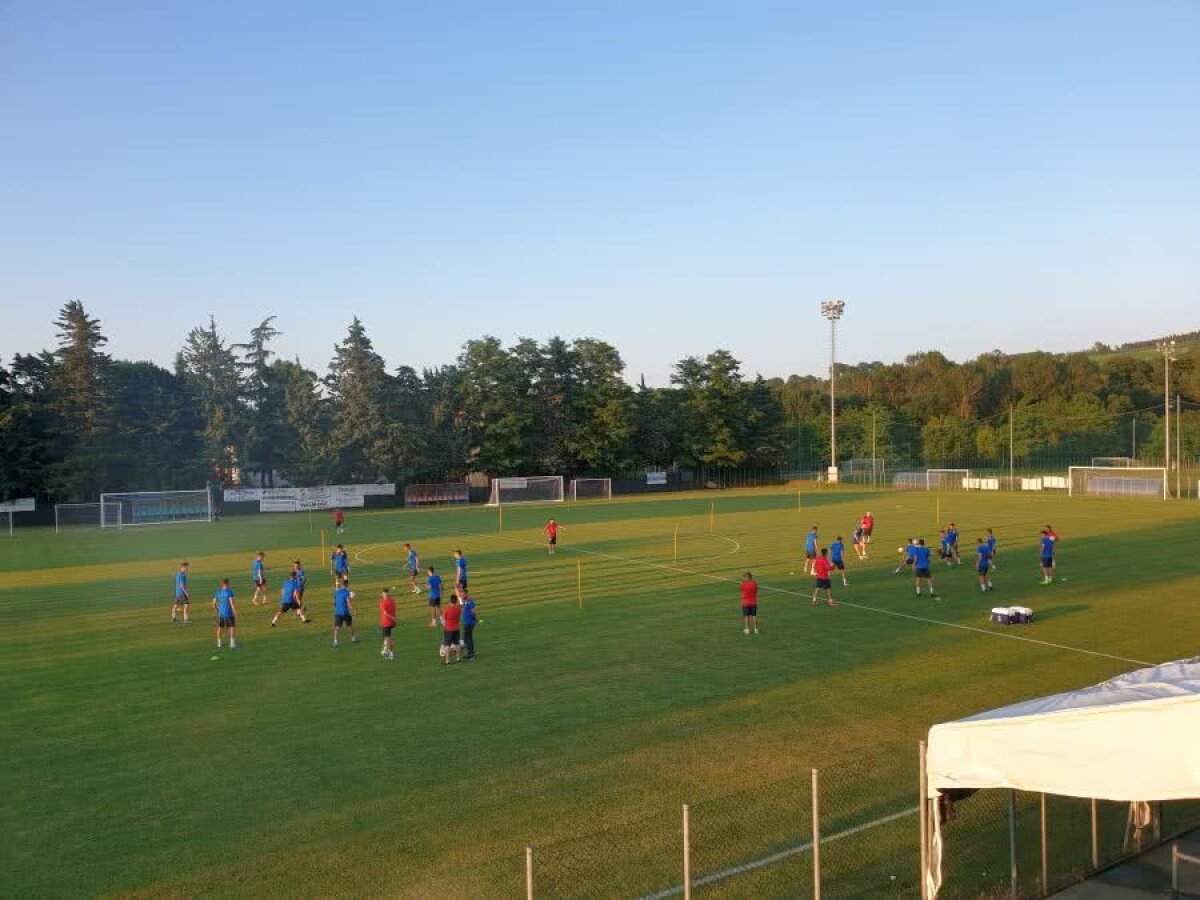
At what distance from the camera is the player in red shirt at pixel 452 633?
60.7ft

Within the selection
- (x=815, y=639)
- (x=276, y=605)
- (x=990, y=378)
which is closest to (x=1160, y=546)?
(x=815, y=639)

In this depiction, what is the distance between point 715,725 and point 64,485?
6957 cm

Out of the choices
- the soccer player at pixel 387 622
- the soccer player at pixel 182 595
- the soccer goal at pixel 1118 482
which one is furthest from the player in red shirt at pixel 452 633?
the soccer goal at pixel 1118 482

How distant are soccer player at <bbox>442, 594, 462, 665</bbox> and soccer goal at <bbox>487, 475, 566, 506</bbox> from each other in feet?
189

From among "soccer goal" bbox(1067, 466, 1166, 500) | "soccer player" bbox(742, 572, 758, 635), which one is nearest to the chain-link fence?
"soccer player" bbox(742, 572, 758, 635)

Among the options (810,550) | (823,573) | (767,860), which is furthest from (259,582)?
(767,860)

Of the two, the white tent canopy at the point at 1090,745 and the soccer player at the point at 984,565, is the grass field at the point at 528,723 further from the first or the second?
the white tent canopy at the point at 1090,745

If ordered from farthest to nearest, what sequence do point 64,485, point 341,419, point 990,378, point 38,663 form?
point 990,378 < point 341,419 < point 64,485 < point 38,663

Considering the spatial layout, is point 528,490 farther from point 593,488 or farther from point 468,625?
point 468,625

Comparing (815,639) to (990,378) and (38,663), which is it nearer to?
(38,663)

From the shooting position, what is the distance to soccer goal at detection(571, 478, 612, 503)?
8300 cm

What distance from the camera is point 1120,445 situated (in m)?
106

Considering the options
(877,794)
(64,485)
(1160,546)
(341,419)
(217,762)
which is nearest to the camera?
(877,794)

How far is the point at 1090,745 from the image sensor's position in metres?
6.64
